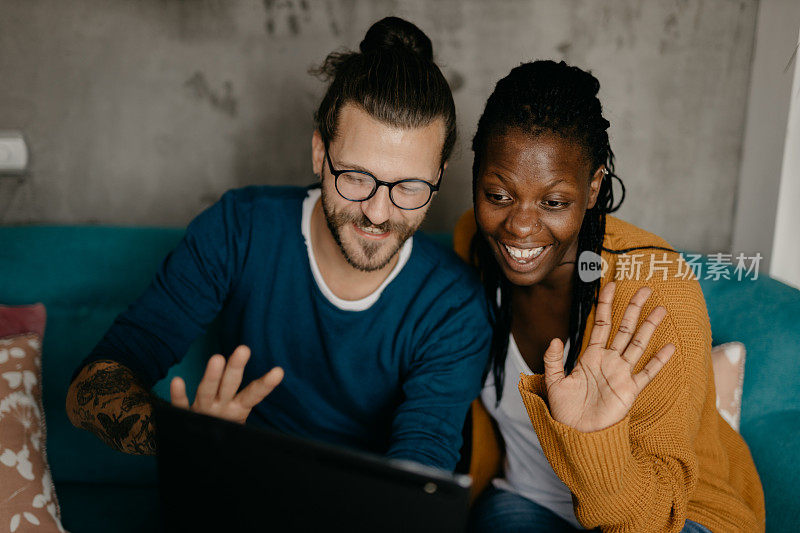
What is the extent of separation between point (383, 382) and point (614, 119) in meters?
1.20

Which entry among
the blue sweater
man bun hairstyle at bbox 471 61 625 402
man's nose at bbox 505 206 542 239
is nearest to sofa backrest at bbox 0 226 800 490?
the blue sweater

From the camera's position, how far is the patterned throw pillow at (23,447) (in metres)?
1.16

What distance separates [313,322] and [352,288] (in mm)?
120

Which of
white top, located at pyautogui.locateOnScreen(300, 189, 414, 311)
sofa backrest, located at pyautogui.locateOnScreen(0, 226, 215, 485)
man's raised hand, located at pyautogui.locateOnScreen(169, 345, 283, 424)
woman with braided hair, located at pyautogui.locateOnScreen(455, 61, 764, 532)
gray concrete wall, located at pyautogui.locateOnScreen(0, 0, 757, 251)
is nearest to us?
man's raised hand, located at pyautogui.locateOnScreen(169, 345, 283, 424)

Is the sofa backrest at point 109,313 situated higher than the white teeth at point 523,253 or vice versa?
the white teeth at point 523,253

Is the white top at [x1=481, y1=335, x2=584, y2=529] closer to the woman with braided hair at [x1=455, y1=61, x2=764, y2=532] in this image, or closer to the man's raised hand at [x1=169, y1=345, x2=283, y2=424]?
the woman with braided hair at [x1=455, y1=61, x2=764, y2=532]

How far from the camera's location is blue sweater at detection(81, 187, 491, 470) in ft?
4.23

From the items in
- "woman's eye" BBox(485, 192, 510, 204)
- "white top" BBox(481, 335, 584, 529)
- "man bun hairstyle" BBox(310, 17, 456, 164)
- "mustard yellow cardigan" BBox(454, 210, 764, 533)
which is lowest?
"white top" BBox(481, 335, 584, 529)

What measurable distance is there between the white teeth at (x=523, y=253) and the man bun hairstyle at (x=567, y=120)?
0.15m

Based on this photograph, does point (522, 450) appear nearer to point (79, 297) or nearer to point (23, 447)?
point (23, 447)

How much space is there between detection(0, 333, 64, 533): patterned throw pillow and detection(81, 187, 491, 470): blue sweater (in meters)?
0.29

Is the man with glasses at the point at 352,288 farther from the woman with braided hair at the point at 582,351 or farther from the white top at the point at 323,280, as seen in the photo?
the woman with braided hair at the point at 582,351

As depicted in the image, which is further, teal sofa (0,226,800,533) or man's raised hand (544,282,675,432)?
teal sofa (0,226,800,533)

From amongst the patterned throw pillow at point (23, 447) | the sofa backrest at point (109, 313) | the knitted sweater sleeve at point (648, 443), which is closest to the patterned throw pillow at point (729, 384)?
the sofa backrest at point (109, 313)
